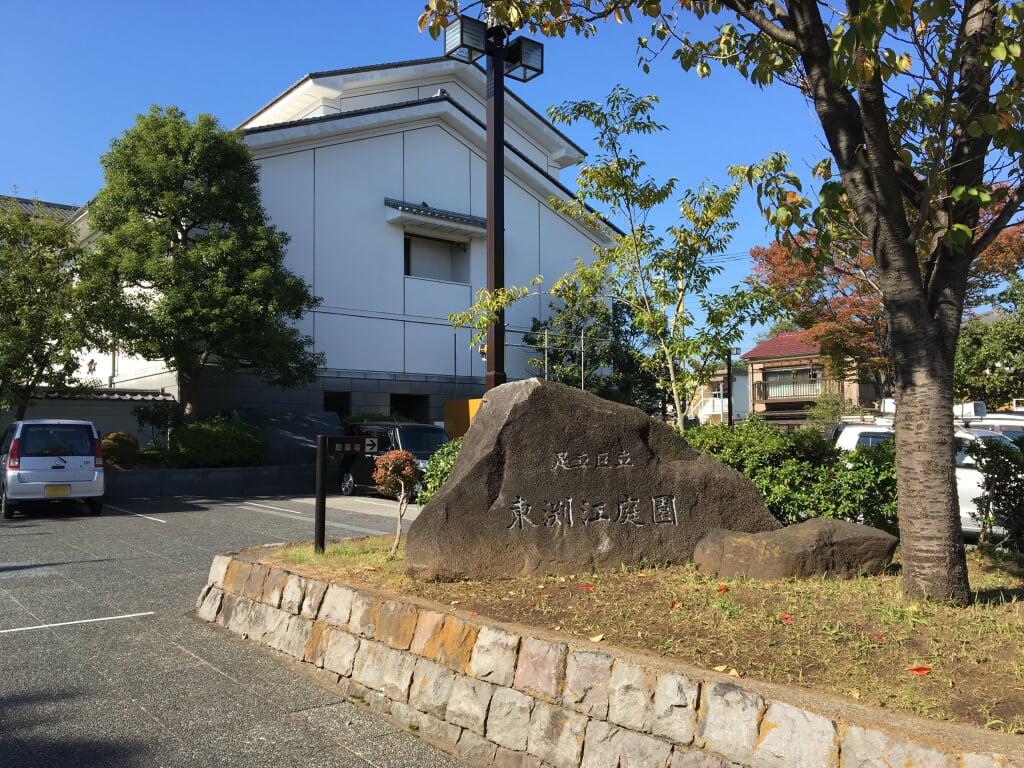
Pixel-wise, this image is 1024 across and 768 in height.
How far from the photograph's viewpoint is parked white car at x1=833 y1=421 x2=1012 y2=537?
399 inches

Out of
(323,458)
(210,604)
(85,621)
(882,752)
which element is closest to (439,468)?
(323,458)

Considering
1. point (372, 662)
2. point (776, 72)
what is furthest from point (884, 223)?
point (372, 662)

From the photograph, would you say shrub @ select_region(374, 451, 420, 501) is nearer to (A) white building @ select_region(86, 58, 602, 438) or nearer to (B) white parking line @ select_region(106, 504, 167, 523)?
(B) white parking line @ select_region(106, 504, 167, 523)

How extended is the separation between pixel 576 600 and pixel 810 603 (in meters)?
1.48

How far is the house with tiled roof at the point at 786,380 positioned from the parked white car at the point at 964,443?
2875cm

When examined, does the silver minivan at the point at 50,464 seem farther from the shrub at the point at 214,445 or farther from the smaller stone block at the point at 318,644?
the smaller stone block at the point at 318,644

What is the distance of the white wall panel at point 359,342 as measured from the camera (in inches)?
942

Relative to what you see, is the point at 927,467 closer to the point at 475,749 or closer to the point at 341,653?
the point at 475,749

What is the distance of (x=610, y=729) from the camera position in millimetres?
3984

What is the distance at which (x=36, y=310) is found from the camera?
17.1 metres

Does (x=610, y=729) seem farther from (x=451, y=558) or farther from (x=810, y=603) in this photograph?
(x=451, y=558)

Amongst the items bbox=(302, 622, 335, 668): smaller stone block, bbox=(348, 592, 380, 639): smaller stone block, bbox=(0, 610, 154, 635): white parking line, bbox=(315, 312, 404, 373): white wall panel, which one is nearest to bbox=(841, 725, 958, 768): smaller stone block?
bbox=(348, 592, 380, 639): smaller stone block

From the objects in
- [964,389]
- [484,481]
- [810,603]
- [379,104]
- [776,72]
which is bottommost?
[810,603]

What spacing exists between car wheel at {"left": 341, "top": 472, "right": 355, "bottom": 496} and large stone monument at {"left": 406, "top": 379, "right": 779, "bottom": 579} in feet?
43.0
